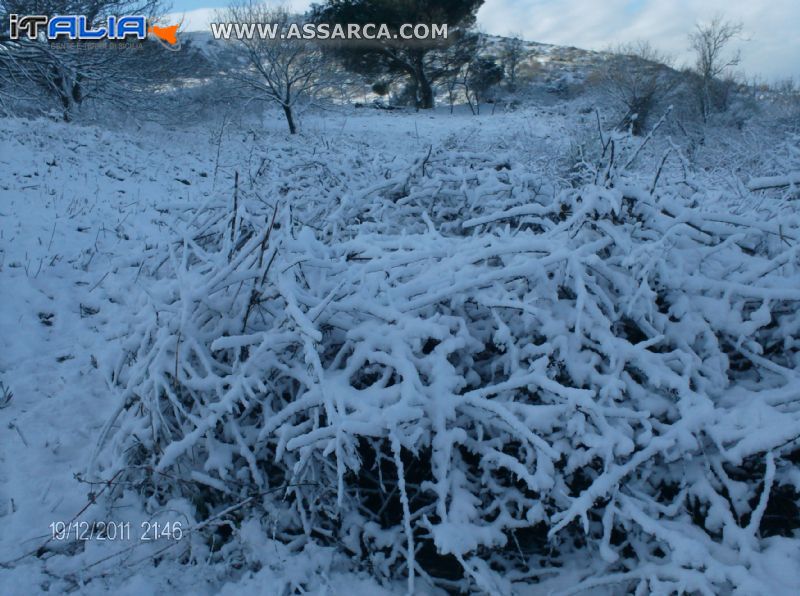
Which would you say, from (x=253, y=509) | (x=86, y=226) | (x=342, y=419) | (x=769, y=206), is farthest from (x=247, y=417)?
(x=86, y=226)

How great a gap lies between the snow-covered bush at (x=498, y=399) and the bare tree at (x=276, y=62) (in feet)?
66.4

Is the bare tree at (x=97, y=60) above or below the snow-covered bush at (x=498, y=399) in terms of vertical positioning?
above

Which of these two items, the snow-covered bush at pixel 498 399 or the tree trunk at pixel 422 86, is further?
the tree trunk at pixel 422 86

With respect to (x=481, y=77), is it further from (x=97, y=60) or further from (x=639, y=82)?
(x=97, y=60)

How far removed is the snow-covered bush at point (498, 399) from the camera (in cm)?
185

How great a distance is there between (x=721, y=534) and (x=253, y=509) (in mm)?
1863

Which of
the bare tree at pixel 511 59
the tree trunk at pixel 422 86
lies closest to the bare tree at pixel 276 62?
the tree trunk at pixel 422 86

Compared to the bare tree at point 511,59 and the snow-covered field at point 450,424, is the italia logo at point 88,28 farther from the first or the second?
the bare tree at point 511,59

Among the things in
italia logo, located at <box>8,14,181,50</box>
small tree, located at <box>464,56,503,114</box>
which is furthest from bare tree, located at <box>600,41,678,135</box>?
italia logo, located at <box>8,14,181,50</box>
